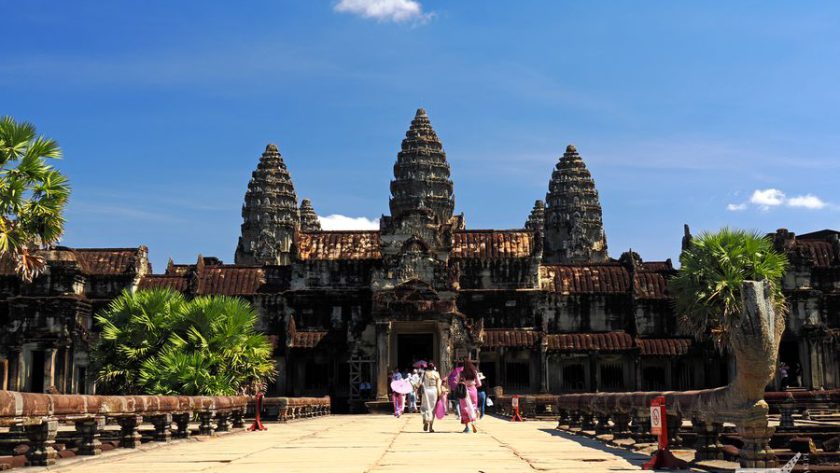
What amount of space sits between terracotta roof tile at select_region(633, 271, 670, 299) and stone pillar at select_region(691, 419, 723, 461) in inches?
1586

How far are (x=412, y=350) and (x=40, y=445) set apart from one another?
136 feet

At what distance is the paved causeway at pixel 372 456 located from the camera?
13742 mm

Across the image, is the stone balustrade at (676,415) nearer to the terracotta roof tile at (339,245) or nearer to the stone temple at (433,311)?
the stone temple at (433,311)

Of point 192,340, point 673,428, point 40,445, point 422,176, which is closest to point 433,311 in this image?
point 192,340

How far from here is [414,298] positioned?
48.7 meters

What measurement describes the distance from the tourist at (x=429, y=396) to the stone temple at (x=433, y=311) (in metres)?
22.5

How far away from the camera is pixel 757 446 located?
11914 mm

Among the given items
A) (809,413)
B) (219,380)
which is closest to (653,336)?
(809,413)

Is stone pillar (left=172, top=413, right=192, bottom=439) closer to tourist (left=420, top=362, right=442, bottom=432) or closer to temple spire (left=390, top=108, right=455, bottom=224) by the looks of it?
tourist (left=420, top=362, right=442, bottom=432)

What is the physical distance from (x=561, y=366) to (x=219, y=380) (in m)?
24.1

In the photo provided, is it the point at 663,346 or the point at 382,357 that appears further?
the point at 663,346

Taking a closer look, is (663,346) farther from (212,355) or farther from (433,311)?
(212,355)

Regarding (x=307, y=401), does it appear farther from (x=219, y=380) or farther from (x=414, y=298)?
(x=414, y=298)

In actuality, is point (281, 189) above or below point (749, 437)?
above
